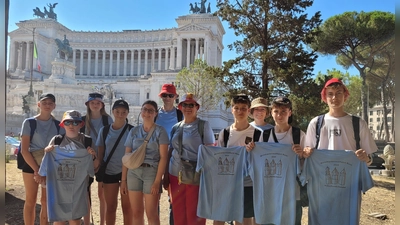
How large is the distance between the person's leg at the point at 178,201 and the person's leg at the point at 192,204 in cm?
7

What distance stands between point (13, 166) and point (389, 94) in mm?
31417

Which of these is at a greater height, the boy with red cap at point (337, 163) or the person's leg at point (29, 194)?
the boy with red cap at point (337, 163)

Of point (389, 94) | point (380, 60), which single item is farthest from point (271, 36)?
point (389, 94)

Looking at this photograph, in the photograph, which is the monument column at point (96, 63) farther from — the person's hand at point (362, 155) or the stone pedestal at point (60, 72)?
the person's hand at point (362, 155)

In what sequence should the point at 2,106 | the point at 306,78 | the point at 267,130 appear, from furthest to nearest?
Result: the point at 306,78, the point at 267,130, the point at 2,106

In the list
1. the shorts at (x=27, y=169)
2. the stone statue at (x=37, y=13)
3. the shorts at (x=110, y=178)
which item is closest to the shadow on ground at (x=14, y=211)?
the shorts at (x=27, y=169)

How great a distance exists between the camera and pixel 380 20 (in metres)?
24.3

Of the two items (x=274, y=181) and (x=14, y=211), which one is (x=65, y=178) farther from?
(x=14, y=211)

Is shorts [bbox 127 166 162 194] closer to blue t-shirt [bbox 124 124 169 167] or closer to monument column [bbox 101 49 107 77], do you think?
blue t-shirt [bbox 124 124 169 167]

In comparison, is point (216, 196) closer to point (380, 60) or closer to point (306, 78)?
point (306, 78)

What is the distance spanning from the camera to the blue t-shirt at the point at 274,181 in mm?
4090

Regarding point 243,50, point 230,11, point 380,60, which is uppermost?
point 380,60

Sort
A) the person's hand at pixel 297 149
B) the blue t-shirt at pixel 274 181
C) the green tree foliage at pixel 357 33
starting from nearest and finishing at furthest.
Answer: the person's hand at pixel 297 149, the blue t-shirt at pixel 274 181, the green tree foliage at pixel 357 33

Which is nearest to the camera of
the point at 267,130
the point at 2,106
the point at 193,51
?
the point at 2,106
